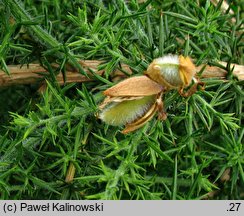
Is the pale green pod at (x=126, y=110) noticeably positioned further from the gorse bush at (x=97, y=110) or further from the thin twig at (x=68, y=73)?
the thin twig at (x=68, y=73)

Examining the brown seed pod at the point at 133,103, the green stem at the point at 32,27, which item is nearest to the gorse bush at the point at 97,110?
the green stem at the point at 32,27

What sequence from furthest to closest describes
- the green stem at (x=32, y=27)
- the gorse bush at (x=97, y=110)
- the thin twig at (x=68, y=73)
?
the thin twig at (x=68, y=73), the green stem at (x=32, y=27), the gorse bush at (x=97, y=110)

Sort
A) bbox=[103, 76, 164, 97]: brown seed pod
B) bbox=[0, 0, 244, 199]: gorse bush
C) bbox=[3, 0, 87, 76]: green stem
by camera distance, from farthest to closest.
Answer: bbox=[3, 0, 87, 76]: green stem, bbox=[0, 0, 244, 199]: gorse bush, bbox=[103, 76, 164, 97]: brown seed pod

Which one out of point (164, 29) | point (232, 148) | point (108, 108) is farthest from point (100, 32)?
point (232, 148)

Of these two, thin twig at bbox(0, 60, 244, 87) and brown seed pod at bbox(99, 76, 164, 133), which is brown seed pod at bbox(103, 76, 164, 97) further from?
thin twig at bbox(0, 60, 244, 87)

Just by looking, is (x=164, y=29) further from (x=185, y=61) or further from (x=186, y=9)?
(x=185, y=61)

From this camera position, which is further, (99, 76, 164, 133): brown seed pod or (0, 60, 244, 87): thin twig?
(0, 60, 244, 87): thin twig
